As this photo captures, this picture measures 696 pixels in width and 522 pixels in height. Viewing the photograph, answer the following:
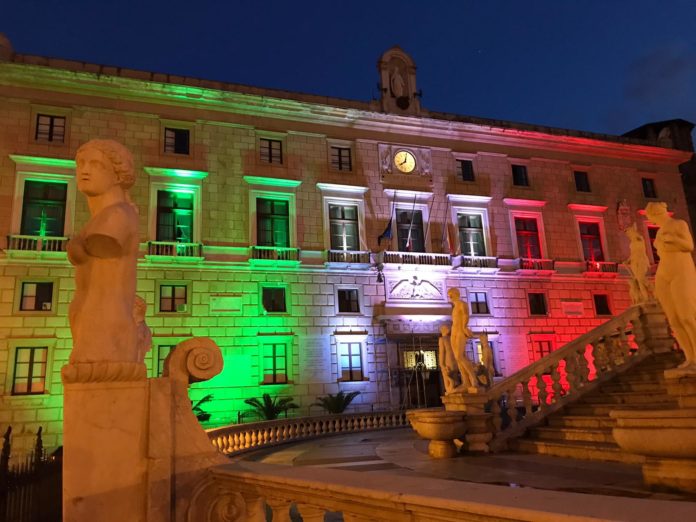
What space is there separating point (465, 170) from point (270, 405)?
15.2 metres

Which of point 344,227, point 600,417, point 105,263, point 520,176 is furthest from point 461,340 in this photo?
point 520,176

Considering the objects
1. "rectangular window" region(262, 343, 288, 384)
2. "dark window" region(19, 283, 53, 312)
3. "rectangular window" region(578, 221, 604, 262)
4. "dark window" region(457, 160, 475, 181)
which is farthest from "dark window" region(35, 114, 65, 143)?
"rectangular window" region(578, 221, 604, 262)

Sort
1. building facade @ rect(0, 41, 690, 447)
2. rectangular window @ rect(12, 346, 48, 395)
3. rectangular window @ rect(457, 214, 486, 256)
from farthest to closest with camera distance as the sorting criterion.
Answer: rectangular window @ rect(457, 214, 486, 256)
building facade @ rect(0, 41, 690, 447)
rectangular window @ rect(12, 346, 48, 395)

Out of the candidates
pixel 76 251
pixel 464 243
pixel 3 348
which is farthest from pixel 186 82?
pixel 76 251

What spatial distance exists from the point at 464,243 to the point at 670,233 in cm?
1884

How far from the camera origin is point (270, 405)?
20328mm

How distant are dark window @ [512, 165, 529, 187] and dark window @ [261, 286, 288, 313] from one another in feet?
45.2

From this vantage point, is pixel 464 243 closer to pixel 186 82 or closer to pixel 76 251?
pixel 186 82

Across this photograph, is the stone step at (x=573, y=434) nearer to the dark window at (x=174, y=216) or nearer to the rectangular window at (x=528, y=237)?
the dark window at (x=174, y=216)

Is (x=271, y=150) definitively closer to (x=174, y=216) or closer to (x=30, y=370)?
(x=174, y=216)

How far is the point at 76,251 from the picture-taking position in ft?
13.3

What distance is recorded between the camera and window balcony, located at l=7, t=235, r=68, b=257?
19.5m

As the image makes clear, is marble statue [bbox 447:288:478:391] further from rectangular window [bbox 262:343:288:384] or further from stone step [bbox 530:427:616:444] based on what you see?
rectangular window [bbox 262:343:288:384]

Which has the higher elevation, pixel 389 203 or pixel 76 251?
pixel 389 203
